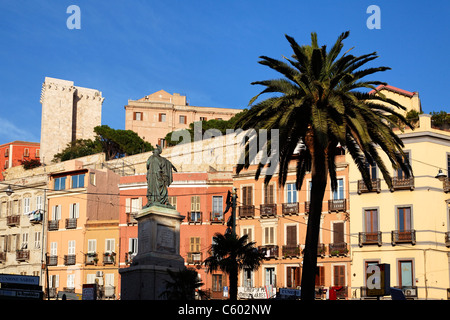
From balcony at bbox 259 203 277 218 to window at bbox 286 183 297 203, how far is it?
128cm

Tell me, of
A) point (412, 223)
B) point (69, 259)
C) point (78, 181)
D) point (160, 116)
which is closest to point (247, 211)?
A: point (412, 223)

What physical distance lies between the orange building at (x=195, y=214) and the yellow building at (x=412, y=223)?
11.6 m

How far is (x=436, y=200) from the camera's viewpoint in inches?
1996

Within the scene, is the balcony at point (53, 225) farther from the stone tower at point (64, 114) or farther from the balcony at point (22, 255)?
the stone tower at point (64, 114)

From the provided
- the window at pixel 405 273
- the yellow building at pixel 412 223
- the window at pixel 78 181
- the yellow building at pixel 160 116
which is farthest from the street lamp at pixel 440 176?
the yellow building at pixel 160 116

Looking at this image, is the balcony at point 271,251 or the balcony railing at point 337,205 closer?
the balcony railing at point 337,205

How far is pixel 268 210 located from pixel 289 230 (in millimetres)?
2319

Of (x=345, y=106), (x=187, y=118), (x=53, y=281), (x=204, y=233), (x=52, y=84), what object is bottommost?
(x=53, y=281)

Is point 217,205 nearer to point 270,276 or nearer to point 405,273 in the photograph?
point 270,276

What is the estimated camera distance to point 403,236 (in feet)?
166

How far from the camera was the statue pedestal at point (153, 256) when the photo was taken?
33.0m
